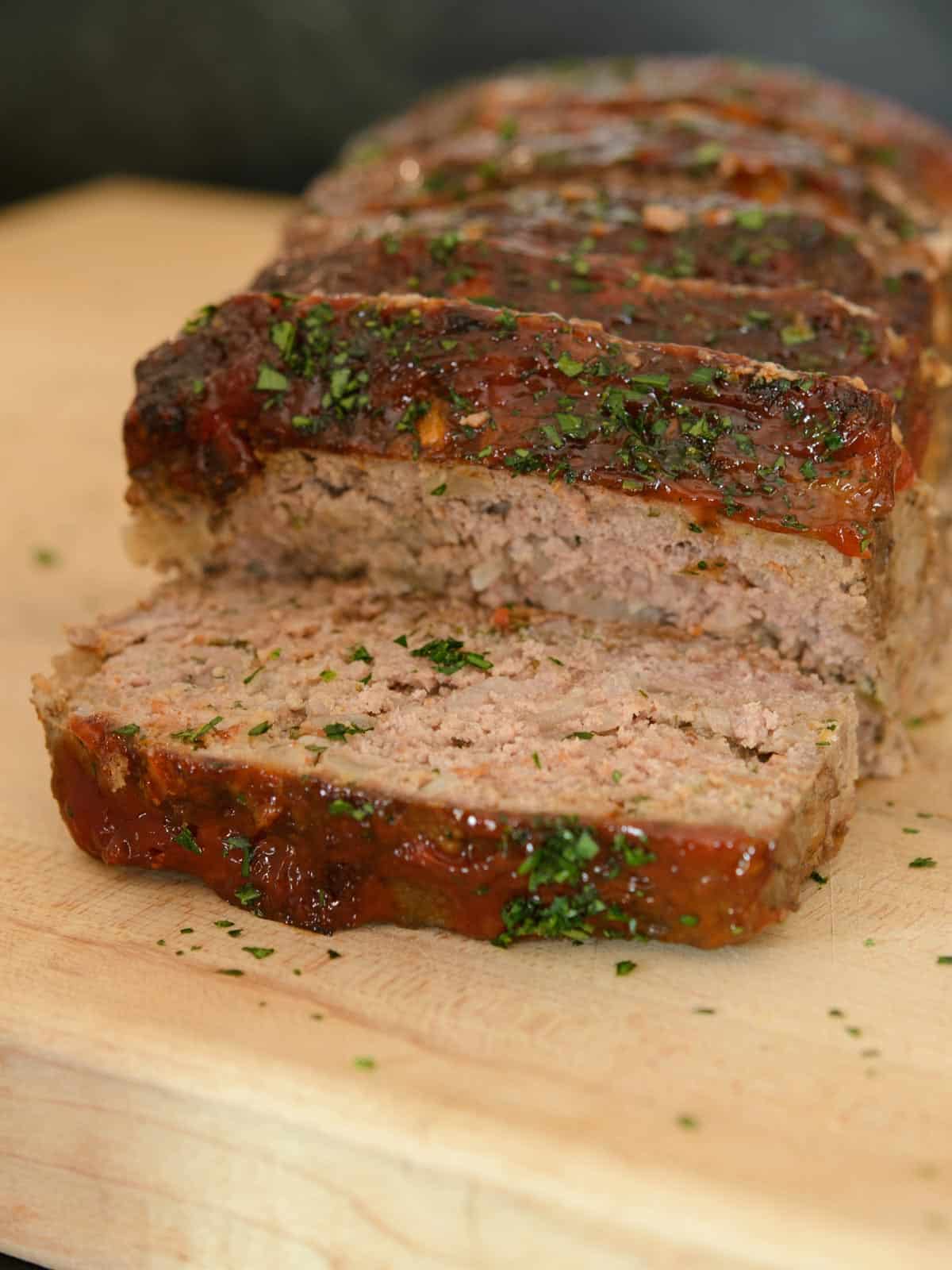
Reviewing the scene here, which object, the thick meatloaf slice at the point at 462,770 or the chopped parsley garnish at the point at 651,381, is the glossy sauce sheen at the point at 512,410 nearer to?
the chopped parsley garnish at the point at 651,381

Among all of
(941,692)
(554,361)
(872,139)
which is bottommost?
(941,692)

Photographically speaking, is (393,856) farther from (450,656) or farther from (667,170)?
(667,170)

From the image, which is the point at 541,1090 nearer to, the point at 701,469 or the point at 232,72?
the point at 701,469

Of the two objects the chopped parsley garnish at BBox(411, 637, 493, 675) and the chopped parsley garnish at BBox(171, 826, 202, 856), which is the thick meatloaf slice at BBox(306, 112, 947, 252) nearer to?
the chopped parsley garnish at BBox(411, 637, 493, 675)

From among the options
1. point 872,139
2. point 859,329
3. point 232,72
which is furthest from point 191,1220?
point 232,72

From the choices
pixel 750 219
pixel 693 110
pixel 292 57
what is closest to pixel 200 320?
pixel 750 219

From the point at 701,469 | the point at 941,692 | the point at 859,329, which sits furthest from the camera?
the point at 941,692
